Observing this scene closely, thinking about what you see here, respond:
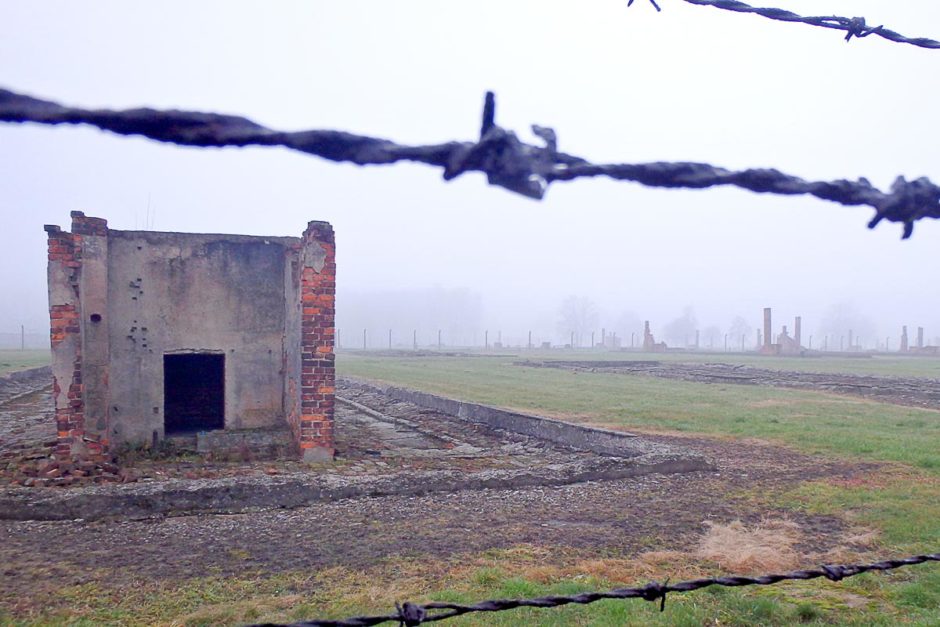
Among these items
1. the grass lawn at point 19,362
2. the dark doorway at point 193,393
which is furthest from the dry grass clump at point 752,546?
the grass lawn at point 19,362

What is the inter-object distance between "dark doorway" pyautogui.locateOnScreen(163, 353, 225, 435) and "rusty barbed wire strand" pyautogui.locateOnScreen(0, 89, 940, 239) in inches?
485

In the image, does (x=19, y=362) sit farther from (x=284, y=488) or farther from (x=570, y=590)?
(x=570, y=590)

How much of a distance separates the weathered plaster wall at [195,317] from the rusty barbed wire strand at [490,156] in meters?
10.6

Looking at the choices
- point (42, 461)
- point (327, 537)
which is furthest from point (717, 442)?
point (42, 461)

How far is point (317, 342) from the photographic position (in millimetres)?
10945

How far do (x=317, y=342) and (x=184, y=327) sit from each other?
231 centimetres

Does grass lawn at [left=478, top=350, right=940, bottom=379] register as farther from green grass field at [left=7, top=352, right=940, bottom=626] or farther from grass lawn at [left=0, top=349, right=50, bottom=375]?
grass lawn at [left=0, top=349, right=50, bottom=375]

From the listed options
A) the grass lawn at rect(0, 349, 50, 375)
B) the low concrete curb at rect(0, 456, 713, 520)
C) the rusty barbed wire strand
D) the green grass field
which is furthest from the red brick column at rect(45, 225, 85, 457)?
the grass lawn at rect(0, 349, 50, 375)

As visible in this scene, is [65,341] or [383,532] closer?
[383,532]

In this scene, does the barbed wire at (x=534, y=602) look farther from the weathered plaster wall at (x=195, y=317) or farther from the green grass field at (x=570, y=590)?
the weathered plaster wall at (x=195, y=317)

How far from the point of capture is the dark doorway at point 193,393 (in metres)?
13.3

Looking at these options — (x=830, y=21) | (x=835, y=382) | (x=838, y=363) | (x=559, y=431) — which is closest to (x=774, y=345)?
(x=838, y=363)

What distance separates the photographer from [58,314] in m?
10.3

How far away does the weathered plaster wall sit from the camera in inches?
438
